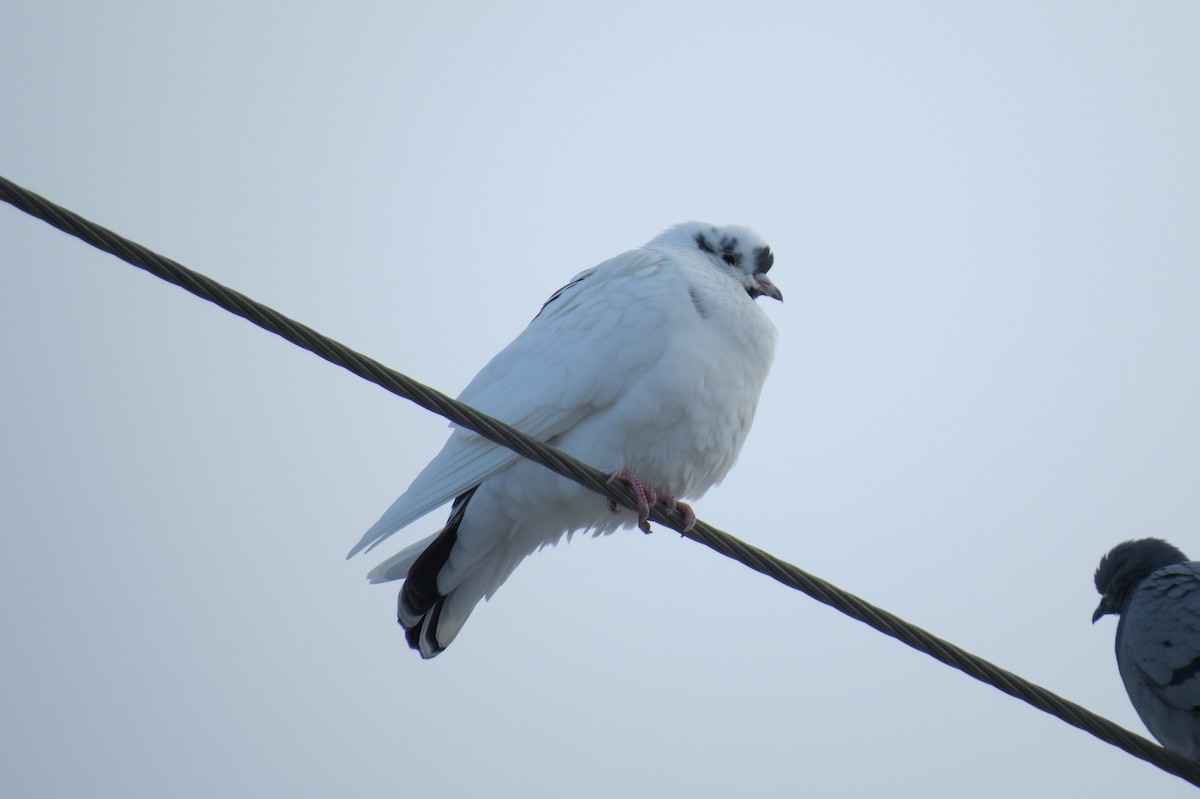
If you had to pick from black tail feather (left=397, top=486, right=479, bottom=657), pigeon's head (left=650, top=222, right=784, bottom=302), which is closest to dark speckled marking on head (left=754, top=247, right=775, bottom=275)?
pigeon's head (left=650, top=222, right=784, bottom=302)

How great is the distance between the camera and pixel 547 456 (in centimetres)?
324

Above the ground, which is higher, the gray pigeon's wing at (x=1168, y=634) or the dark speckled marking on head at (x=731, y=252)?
the dark speckled marking on head at (x=731, y=252)

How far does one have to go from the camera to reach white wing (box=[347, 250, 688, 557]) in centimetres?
438

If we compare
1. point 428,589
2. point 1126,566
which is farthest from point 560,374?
point 1126,566

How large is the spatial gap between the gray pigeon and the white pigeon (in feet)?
6.14

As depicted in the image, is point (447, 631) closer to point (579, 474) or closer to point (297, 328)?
point (579, 474)

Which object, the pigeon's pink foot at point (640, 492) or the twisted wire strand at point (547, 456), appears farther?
the pigeon's pink foot at point (640, 492)

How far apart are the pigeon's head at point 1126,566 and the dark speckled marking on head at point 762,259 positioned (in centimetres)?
229

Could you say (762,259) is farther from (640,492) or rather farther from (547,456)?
(547,456)

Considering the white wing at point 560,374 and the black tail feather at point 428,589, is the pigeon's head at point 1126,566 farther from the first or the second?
the black tail feather at point 428,589

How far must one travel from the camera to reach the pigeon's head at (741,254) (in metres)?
5.57

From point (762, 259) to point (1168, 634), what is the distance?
242 centimetres

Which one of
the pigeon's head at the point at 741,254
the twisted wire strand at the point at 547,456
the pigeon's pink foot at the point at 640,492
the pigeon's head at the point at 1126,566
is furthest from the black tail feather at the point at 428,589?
the pigeon's head at the point at 1126,566

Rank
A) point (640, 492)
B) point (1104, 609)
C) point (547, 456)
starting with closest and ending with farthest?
point (547, 456)
point (640, 492)
point (1104, 609)
